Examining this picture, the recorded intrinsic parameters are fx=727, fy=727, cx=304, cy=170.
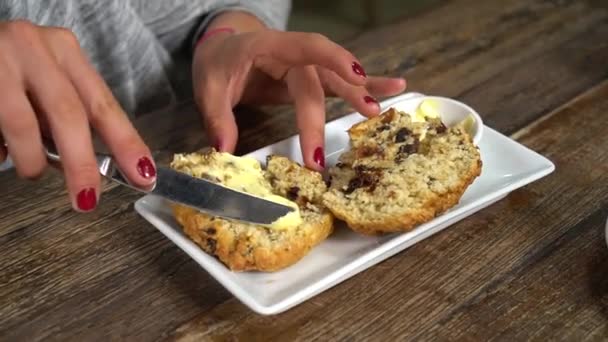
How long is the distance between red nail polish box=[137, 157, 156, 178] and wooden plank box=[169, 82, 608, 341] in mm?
145

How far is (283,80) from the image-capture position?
1021 mm

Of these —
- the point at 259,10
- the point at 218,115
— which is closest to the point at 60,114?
the point at 218,115

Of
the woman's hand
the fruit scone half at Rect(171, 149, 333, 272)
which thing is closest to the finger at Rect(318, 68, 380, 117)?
Answer: the woman's hand

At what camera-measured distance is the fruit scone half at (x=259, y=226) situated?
2.25ft

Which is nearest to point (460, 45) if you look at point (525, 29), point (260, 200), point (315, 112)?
point (525, 29)

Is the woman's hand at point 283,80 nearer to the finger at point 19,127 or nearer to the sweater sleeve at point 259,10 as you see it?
the sweater sleeve at point 259,10

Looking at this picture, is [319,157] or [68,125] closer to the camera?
[68,125]

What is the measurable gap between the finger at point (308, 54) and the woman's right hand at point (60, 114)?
266 mm

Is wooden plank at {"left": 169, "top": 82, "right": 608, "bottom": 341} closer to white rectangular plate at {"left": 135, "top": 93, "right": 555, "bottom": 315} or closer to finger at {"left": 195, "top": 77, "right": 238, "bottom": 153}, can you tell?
white rectangular plate at {"left": 135, "top": 93, "right": 555, "bottom": 315}

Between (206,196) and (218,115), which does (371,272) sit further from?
(218,115)

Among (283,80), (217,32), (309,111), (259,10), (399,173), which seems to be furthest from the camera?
(259,10)

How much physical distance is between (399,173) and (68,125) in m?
0.34

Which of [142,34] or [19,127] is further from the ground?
[19,127]

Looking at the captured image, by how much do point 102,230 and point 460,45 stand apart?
2.34 feet
